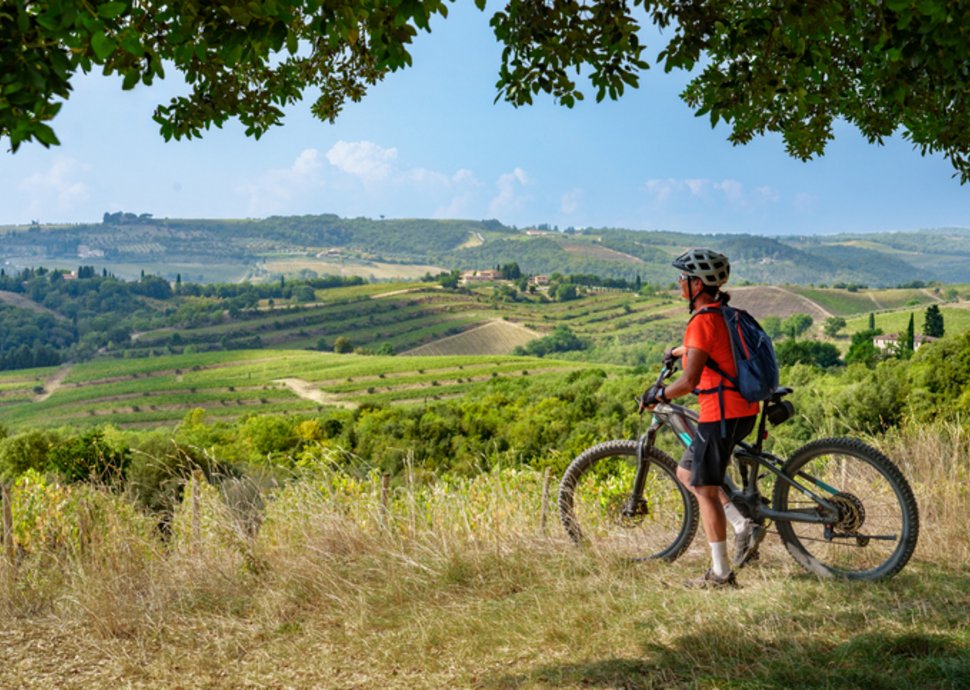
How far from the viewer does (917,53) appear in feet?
17.3

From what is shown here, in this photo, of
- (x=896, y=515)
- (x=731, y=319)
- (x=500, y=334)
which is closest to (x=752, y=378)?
(x=731, y=319)

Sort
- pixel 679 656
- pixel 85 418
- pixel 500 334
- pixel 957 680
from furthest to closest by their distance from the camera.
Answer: pixel 500 334 < pixel 85 418 < pixel 679 656 < pixel 957 680

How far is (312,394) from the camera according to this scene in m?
118

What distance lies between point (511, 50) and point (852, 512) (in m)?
4.03

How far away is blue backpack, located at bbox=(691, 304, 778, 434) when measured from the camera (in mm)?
4672

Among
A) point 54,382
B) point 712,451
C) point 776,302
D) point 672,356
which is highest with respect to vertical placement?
point 672,356

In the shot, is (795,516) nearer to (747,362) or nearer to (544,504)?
(747,362)

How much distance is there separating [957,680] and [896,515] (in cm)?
158

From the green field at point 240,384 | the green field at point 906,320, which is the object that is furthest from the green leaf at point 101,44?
the green field at point 240,384

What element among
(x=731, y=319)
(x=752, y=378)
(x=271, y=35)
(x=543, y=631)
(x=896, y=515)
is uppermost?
(x=271, y=35)

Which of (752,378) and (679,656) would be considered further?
(752,378)

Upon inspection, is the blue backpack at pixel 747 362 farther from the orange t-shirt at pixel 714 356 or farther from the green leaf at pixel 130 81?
the green leaf at pixel 130 81

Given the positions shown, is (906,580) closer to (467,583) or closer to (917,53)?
(467,583)

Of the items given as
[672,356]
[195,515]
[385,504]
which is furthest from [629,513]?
[195,515]
